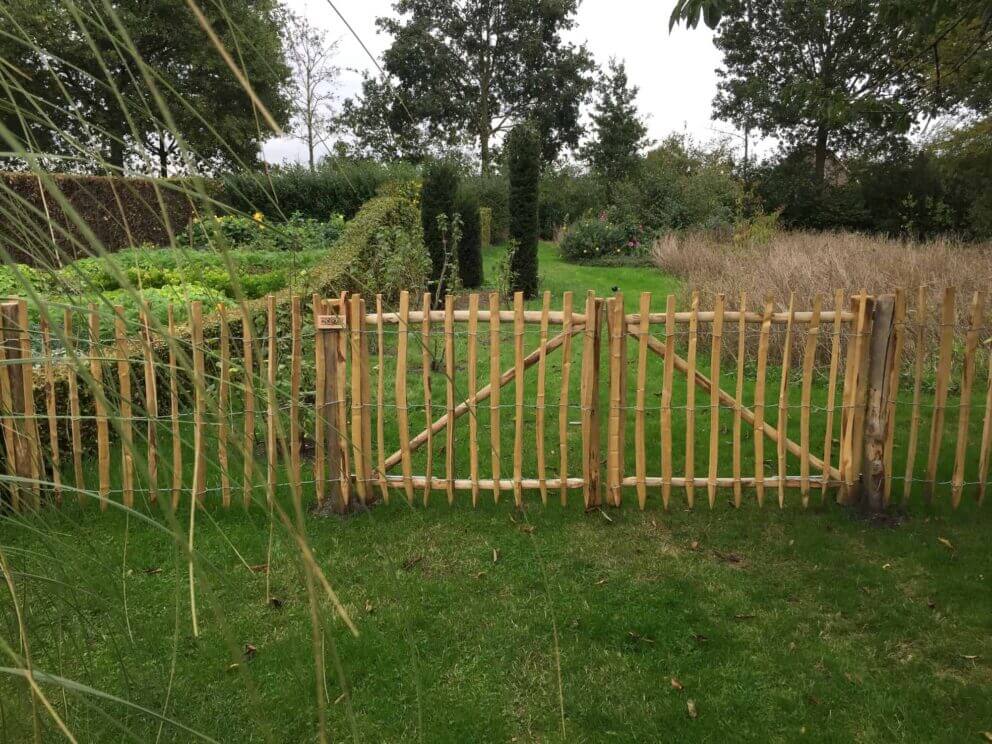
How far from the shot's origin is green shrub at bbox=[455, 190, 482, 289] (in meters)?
13.1

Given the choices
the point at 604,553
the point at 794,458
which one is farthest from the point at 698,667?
the point at 794,458

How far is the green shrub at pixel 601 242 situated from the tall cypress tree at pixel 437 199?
5.93 meters

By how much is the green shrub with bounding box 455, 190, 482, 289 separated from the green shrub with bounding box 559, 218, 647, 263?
488 cm

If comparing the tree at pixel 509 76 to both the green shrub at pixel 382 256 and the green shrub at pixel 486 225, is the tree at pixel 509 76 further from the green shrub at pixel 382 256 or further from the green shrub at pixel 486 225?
the green shrub at pixel 382 256

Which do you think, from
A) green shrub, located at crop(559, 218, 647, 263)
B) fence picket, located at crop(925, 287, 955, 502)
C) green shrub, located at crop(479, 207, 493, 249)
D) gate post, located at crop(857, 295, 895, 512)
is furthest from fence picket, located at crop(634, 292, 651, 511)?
green shrub, located at crop(479, 207, 493, 249)

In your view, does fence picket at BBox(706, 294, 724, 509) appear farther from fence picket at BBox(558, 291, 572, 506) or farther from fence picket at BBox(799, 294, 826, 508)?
fence picket at BBox(558, 291, 572, 506)

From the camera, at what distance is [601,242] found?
17.8 m

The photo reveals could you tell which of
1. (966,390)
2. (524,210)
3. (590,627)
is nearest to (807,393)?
(966,390)

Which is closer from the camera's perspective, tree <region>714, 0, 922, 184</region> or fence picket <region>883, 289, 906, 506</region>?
fence picket <region>883, 289, 906, 506</region>

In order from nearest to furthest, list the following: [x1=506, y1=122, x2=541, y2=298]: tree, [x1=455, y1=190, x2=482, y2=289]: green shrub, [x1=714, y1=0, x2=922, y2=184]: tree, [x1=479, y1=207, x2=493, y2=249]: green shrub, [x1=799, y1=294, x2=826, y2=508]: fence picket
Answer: [x1=799, y1=294, x2=826, y2=508]: fence picket
[x1=506, y1=122, x2=541, y2=298]: tree
[x1=455, y1=190, x2=482, y2=289]: green shrub
[x1=479, y1=207, x2=493, y2=249]: green shrub
[x1=714, y1=0, x2=922, y2=184]: tree

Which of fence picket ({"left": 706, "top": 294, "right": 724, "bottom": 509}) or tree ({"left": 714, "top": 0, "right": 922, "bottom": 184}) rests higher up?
tree ({"left": 714, "top": 0, "right": 922, "bottom": 184})

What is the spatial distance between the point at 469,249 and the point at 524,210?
1.32 metres

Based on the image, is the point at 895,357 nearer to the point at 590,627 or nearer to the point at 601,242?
the point at 590,627

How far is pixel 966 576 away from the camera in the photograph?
3.41 metres
